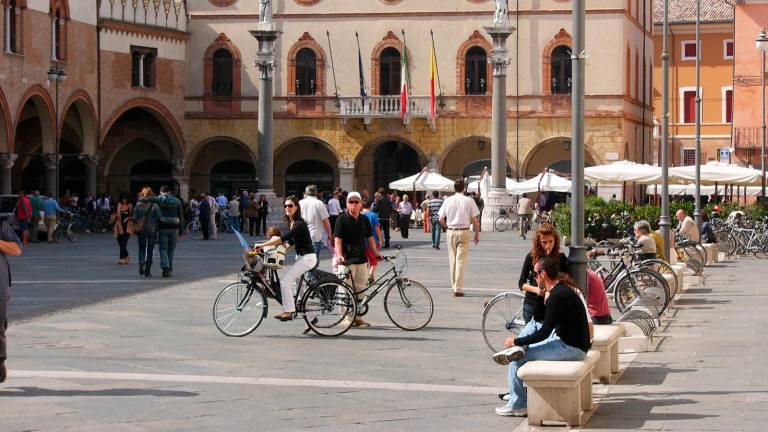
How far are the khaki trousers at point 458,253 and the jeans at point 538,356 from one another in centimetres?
1056

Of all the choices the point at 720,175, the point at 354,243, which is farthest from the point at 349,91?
the point at 354,243

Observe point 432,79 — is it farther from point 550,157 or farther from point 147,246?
point 147,246

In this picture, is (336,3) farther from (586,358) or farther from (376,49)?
(586,358)

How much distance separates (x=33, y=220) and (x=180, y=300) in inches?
808

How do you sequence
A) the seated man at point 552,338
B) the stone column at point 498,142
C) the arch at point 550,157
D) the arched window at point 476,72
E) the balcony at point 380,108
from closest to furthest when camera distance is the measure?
the seated man at point 552,338, the stone column at point 498,142, the arched window at point 476,72, the balcony at point 380,108, the arch at point 550,157

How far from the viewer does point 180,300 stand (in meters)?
21.6

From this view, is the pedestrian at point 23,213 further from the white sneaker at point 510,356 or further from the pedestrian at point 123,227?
the white sneaker at point 510,356

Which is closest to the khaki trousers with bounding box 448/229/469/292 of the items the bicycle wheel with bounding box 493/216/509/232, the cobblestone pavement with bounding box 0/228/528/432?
the cobblestone pavement with bounding box 0/228/528/432

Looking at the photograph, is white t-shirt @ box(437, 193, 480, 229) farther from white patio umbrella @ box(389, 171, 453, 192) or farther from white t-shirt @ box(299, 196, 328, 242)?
white patio umbrella @ box(389, 171, 453, 192)

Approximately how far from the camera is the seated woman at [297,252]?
16.9 metres

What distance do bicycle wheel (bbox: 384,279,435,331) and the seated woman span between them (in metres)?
0.97

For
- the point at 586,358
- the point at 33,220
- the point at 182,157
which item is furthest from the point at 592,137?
the point at 586,358

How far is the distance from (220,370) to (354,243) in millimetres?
4191

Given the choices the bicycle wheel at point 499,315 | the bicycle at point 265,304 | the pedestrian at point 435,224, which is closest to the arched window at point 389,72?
the pedestrian at point 435,224
